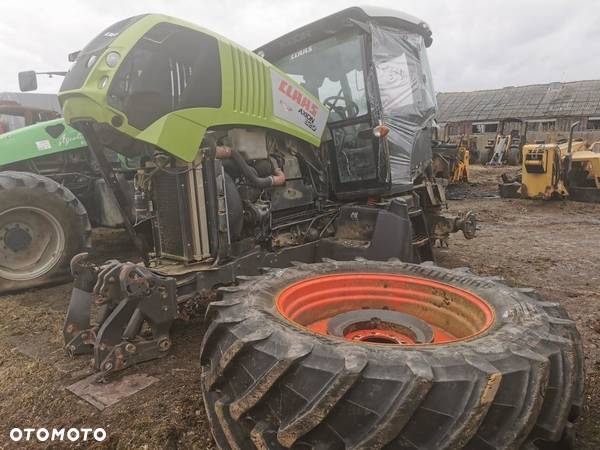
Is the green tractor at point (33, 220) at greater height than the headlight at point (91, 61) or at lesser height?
lesser

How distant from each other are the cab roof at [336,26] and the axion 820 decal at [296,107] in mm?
742

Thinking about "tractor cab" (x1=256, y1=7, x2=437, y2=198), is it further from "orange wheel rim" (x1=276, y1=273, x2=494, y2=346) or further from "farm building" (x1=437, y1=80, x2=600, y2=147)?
"farm building" (x1=437, y1=80, x2=600, y2=147)

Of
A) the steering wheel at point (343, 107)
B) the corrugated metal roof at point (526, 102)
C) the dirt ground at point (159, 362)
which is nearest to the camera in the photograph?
the dirt ground at point (159, 362)

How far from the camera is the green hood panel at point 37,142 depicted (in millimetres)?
4879

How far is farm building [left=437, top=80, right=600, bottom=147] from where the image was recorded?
2550cm

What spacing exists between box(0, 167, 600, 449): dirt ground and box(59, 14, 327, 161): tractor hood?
1369 mm

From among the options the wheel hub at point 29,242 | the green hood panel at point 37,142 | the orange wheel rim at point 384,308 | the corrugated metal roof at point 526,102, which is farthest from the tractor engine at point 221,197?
the corrugated metal roof at point 526,102

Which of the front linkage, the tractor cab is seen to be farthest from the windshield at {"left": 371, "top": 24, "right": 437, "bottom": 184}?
the front linkage

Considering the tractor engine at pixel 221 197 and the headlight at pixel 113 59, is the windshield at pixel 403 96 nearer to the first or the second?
the tractor engine at pixel 221 197

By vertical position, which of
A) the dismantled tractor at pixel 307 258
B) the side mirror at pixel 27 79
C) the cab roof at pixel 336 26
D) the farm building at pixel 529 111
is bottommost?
the dismantled tractor at pixel 307 258

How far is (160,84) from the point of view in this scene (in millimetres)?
2727

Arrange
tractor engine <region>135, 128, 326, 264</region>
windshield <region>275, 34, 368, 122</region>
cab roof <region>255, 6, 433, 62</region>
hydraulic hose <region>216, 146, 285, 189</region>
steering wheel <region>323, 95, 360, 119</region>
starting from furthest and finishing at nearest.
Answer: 1. steering wheel <region>323, 95, 360, 119</region>
2. windshield <region>275, 34, 368, 122</region>
3. cab roof <region>255, 6, 433, 62</region>
4. hydraulic hose <region>216, 146, 285, 189</region>
5. tractor engine <region>135, 128, 326, 264</region>

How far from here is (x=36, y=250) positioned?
4.43 meters

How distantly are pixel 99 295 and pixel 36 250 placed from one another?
7.80 ft
